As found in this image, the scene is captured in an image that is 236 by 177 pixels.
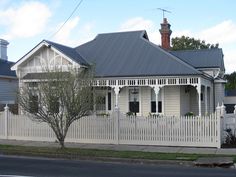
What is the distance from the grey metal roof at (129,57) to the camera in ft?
85.6

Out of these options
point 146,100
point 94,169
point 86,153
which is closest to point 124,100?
point 146,100

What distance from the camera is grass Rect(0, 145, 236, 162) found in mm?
15602

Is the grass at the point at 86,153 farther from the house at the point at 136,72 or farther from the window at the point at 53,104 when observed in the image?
the house at the point at 136,72

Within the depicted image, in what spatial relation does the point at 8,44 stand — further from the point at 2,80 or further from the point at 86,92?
the point at 86,92

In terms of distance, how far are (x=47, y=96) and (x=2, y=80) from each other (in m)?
17.4

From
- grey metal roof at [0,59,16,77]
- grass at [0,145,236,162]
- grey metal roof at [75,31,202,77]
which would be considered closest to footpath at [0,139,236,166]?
grass at [0,145,236,162]

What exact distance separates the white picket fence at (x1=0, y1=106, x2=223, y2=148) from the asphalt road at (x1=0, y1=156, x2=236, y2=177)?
4.19 metres

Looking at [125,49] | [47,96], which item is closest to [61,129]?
[47,96]

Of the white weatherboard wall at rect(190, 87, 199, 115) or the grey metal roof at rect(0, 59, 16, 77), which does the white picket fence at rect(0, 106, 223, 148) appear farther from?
the grey metal roof at rect(0, 59, 16, 77)

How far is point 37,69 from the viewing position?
1068 inches

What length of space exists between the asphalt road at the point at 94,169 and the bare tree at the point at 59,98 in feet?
8.49

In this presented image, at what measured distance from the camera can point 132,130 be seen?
19.3 m

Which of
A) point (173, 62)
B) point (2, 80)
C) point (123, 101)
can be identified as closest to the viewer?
point (173, 62)

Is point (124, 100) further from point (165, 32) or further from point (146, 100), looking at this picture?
point (165, 32)
